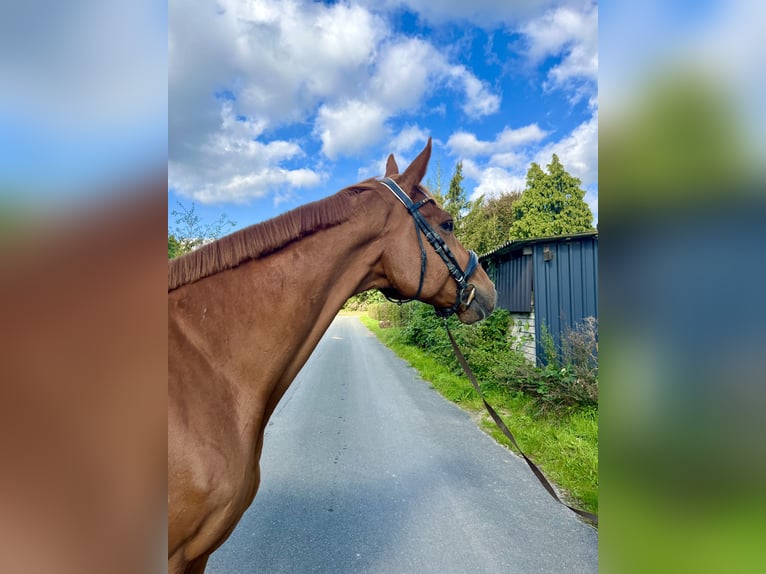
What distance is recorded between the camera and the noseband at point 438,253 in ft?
5.83

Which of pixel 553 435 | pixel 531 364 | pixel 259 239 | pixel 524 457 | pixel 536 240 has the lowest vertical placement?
pixel 553 435

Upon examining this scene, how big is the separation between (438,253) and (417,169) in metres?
0.46

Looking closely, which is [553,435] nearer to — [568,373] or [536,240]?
[568,373]

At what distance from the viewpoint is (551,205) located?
19500 mm

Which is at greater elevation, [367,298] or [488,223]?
[488,223]

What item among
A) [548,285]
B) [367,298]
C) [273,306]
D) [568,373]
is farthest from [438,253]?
[367,298]

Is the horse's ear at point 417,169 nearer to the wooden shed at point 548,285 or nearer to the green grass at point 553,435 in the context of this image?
the green grass at point 553,435

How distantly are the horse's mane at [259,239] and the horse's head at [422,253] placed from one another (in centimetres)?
26

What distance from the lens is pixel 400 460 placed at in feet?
13.4

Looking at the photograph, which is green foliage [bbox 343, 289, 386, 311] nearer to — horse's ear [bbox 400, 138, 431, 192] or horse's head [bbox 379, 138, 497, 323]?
horse's head [bbox 379, 138, 497, 323]

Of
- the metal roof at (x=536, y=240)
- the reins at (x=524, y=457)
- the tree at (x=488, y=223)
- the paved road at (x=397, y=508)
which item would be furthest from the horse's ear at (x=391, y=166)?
the tree at (x=488, y=223)

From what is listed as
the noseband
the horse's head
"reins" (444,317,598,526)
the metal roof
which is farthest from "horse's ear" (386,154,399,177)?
the metal roof
